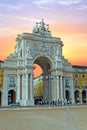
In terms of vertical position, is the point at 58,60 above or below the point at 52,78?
above

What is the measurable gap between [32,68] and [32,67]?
1.29ft

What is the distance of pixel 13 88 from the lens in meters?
81.4

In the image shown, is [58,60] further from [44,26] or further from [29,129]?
[29,129]

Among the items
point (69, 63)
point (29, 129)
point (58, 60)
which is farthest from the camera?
point (69, 63)

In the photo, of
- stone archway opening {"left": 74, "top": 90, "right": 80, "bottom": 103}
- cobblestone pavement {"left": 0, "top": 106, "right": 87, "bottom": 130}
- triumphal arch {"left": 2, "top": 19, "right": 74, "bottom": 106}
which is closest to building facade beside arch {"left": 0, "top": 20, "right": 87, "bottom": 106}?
triumphal arch {"left": 2, "top": 19, "right": 74, "bottom": 106}

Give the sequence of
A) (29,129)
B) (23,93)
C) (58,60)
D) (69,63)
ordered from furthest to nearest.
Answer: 1. (69,63)
2. (58,60)
3. (23,93)
4. (29,129)

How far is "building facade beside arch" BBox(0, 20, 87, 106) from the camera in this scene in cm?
8038

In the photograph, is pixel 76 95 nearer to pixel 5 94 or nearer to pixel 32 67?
pixel 32 67

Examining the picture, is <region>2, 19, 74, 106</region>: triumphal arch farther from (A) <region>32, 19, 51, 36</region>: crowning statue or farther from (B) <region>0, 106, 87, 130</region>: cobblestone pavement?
(B) <region>0, 106, 87, 130</region>: cobblestone pavement

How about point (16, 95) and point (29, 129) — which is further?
point (16, 95)

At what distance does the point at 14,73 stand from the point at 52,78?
1212cm

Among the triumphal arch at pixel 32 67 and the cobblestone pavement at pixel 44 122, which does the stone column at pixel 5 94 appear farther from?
the cobblestone pavement at pixel 44 122

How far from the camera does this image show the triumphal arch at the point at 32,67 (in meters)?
80.5

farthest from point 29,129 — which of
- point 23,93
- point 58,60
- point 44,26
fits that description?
point 44,26
